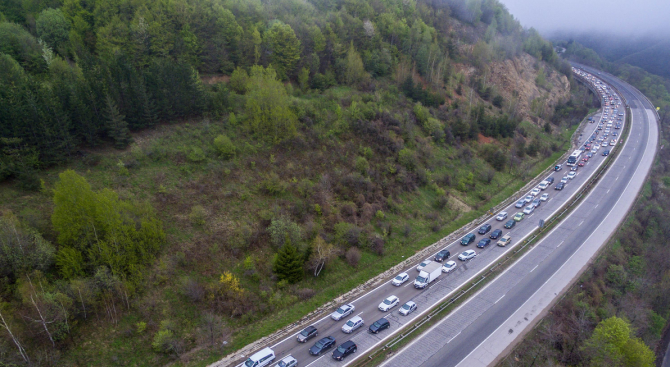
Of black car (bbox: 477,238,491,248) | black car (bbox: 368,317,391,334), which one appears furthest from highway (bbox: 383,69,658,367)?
black car (bbox: 477,238,491,248)

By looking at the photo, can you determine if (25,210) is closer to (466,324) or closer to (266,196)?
(266,196)

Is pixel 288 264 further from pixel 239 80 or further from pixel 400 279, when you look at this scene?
pixel 239 80

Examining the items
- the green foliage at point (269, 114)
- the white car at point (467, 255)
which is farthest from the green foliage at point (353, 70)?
the white car at point (467, 255)

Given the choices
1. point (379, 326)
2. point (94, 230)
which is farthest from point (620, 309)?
point (94, 230)

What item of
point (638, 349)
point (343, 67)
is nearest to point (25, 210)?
point (638, 349)

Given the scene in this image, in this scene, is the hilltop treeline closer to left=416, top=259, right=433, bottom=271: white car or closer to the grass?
the grass

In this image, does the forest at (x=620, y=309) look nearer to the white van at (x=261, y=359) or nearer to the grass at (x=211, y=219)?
the grass at (x=211, y=219)
